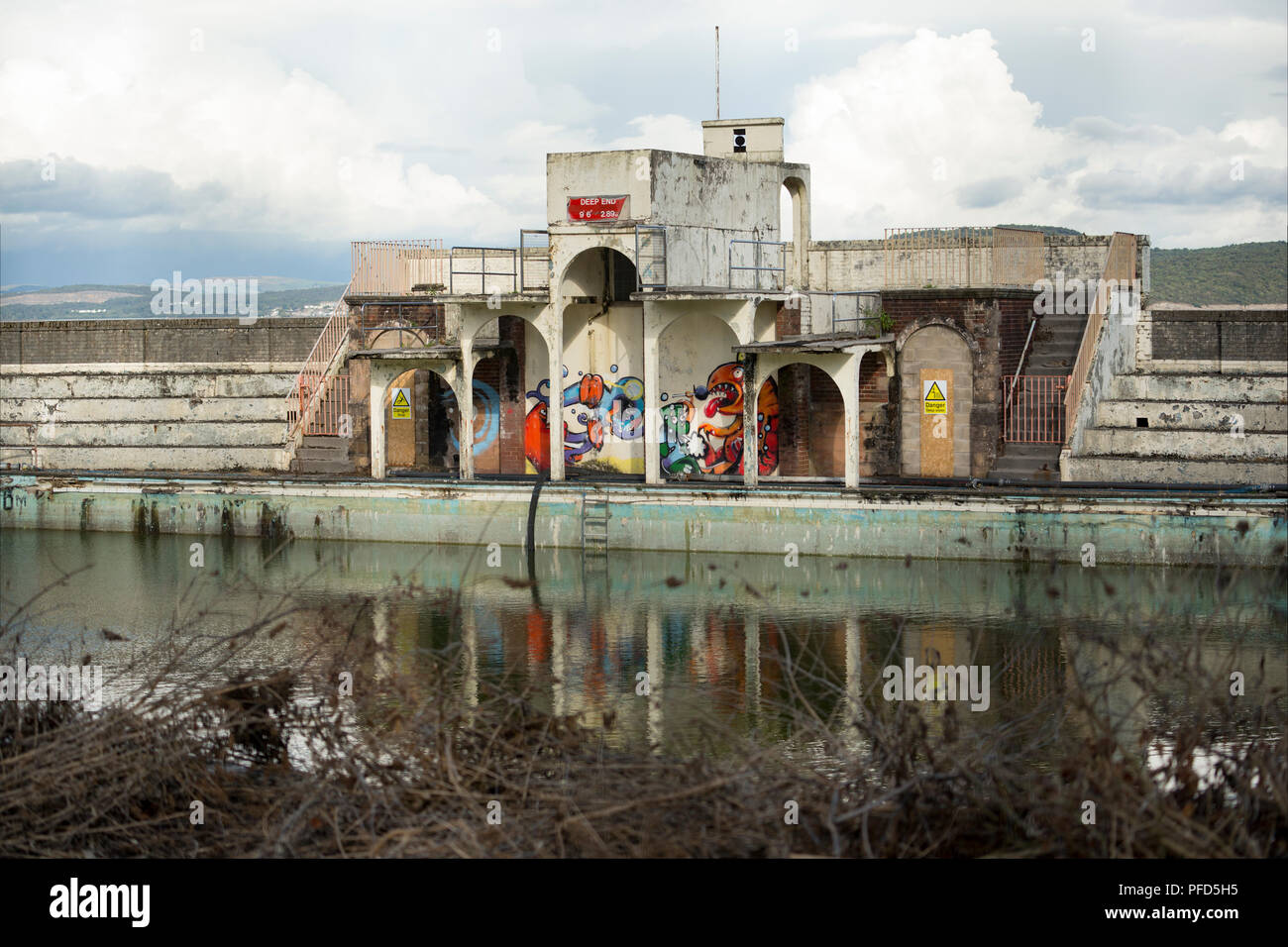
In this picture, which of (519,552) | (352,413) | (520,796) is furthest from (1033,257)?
(520,796)

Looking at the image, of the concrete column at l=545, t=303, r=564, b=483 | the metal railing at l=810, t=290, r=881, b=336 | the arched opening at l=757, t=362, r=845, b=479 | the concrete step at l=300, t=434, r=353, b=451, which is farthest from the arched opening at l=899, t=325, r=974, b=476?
the concrete step at l=300, t=434, r=353, b=451

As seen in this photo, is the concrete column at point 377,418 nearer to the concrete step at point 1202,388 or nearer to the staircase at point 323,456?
the staircase at point 323,456

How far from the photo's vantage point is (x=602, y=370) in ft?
117

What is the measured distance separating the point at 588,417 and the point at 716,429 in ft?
10.8

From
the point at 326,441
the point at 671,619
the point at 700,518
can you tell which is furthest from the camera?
the point at 326,441

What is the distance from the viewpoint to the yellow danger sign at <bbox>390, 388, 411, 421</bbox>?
124ft

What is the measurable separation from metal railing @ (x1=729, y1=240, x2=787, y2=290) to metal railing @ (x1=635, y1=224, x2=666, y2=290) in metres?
2.19

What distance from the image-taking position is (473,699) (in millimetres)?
17031

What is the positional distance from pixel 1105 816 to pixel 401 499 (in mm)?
24560

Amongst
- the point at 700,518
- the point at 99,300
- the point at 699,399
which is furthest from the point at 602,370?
the point at 99,300

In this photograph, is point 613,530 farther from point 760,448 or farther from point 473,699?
point 473,699

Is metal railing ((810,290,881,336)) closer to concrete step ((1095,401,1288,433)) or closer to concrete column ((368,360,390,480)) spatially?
concrete step ((1095,401,1288,433))

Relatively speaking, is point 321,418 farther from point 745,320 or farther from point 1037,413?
point 1037,413

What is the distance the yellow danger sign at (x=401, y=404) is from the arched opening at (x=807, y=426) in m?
9.59
